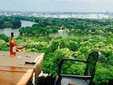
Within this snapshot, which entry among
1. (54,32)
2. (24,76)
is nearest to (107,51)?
(24,76)

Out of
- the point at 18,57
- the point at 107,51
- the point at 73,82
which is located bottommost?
the point at 107,51

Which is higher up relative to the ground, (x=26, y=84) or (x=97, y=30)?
(x=26, y=84)

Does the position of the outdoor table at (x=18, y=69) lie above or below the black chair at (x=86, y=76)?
above

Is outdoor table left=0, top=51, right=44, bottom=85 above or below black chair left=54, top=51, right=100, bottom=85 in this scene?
above

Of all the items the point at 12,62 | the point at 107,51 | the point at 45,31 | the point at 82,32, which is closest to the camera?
the point at 12,62

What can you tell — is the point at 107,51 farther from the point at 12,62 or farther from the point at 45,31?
the point at 45,31

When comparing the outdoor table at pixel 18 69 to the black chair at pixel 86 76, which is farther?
the black chair at pixel 86 76

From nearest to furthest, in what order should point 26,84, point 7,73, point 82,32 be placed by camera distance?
1. point 26,84
2. point 7,73
3. point 82,32

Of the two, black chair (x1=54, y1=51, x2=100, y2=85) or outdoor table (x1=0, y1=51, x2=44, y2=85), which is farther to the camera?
black chair (x1=54, y1=51, x2=100, y2=85)
